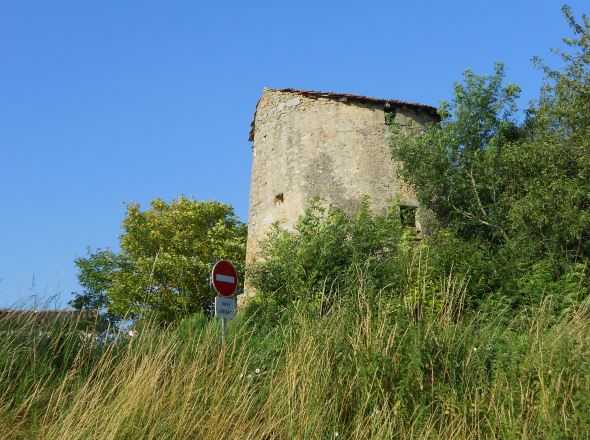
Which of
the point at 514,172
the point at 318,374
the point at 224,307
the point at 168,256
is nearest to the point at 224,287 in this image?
the point at 224,307

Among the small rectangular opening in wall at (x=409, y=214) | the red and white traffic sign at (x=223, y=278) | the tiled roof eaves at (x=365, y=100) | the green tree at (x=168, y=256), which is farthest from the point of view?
the green tree at (x=168, y=256)

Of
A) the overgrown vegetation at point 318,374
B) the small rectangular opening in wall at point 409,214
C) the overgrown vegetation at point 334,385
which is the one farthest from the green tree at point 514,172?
the overgrown vegetation at point 334,385

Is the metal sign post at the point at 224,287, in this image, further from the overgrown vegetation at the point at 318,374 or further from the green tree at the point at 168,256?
the green tree at the point at 168,256

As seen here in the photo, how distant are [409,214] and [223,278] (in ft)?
27.6

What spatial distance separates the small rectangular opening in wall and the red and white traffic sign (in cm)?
797

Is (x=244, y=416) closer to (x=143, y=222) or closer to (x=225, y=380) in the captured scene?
(x=225, y=380)

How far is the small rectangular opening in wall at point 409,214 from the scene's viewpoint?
16.4 metres

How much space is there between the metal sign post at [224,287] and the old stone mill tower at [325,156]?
23.9 feet

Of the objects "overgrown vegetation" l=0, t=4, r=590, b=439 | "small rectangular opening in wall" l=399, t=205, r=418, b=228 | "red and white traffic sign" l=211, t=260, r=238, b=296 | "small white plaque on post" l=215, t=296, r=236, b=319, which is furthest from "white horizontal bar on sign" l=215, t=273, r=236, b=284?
"small rectangular opening in wall" l=399, t=205, r=418, b=228

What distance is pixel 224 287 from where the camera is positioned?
8.89m

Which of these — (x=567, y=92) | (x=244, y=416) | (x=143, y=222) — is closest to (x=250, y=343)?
(x=244, y=416)

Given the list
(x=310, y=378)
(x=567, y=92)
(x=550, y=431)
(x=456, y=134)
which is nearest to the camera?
(x=550, y=431)

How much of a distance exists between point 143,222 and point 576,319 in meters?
21.5

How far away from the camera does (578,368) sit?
5273 mm
